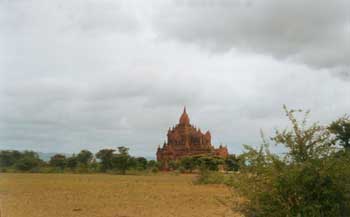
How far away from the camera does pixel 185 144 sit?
108m

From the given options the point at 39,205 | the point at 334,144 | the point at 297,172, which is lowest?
the point at 39,205

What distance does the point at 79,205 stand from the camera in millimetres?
20078

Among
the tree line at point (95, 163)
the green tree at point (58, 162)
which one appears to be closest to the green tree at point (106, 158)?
the tree line at point (95, 163)

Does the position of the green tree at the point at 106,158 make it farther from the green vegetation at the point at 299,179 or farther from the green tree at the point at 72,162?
the green vegetation at the point at 299,179

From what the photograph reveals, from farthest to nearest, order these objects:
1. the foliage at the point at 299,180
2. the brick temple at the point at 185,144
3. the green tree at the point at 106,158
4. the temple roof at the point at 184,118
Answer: the temple roof at the point at 184,118 → the brick temple at the point at 185,144 → the green tree at the point at 106,158 → the foliage at the point at 299,180

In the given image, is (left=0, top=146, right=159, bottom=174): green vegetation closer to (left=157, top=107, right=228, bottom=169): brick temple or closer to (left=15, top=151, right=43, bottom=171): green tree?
(left=15, top=151, right=43, bottom=171): green tree

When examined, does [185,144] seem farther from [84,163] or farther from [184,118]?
[84,163]

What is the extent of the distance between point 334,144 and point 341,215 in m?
1.35

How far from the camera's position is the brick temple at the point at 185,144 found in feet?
347

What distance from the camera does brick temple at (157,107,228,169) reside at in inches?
4163

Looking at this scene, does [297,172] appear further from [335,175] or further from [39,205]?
[39,205]

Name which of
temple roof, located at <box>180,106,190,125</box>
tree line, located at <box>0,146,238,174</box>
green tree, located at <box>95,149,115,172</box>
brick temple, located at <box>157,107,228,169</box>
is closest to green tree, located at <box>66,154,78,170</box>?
tree line, located at <box>0,146,238,174</box>

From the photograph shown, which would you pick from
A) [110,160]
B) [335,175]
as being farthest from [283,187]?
[110,160]

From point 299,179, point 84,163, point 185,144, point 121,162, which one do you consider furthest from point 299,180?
point 185,144
